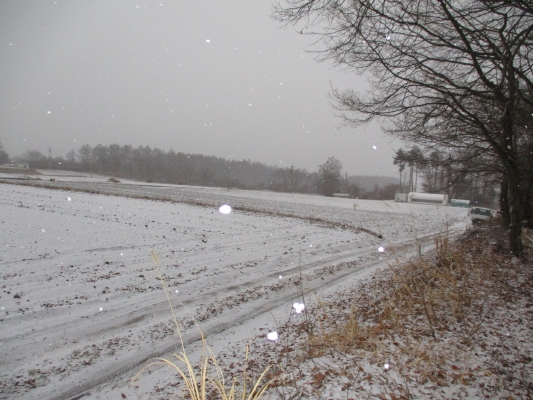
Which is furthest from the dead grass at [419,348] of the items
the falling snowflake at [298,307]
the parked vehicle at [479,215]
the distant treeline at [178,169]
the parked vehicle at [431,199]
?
the distant treeline at [178,169]

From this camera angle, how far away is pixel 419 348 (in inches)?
148

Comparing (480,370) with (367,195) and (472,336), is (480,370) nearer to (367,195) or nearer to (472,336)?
(472,336)

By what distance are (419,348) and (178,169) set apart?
405ft

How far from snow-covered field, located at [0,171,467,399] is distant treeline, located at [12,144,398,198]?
241 ft

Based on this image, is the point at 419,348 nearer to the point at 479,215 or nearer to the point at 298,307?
the point at 298,307

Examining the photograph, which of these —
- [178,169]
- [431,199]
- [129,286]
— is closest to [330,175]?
[431,199]

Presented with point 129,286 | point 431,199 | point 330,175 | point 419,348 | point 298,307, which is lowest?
point 129,286

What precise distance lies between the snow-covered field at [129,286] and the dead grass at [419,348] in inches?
50.2

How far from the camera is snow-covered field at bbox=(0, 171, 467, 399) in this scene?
4.25m

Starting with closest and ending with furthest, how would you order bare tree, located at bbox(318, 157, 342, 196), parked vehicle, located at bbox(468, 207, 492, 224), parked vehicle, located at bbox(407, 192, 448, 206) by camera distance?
parked vehicle, located at bbox(468, 207, 492, 224) → parked vehicle, located at bbox(407, 192, 448, 206) → bare tree, located at bbox(318, 157, 342, 196)

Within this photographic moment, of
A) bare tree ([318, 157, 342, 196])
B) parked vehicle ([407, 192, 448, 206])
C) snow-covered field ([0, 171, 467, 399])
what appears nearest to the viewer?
snow-covered field ([0, 171, 467, 399])

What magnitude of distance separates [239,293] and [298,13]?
18.7ft

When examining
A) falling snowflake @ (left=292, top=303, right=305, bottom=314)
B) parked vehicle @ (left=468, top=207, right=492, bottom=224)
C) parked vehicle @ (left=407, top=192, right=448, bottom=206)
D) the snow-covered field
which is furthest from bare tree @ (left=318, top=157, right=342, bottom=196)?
falling snowflake @ (left=292, top=303, right=305, bottom=314)

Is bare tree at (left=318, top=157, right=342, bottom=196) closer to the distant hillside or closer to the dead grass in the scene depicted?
the distant hillside
